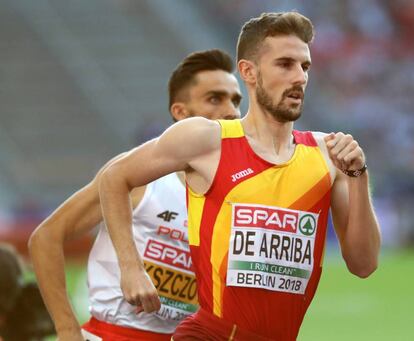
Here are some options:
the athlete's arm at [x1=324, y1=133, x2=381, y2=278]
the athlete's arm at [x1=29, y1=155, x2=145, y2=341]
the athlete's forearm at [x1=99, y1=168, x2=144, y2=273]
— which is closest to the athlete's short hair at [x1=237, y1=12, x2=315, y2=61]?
the athlete's arm at [x1=324, y1=133, x2=381, y2=278]

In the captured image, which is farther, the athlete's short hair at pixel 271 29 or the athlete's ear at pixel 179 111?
the athlete's ear at pixel 179 111

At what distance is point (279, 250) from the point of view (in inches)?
180

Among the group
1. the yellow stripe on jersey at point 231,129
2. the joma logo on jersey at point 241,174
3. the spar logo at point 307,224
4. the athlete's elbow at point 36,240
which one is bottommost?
the athlete's elbow at point 36,240

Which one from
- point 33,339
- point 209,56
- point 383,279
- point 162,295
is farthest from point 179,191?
point 383,279

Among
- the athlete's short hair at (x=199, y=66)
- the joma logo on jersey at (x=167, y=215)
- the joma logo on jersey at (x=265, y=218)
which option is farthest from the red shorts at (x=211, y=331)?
the athlete's short hair at (x=199, y=66)

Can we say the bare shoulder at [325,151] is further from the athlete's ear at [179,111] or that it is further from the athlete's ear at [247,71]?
the athlete's ear at [179,111]

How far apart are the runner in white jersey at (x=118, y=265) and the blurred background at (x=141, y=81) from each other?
53.2 feet

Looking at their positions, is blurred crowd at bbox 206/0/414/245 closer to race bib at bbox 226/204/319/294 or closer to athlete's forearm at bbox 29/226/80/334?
athlete's forearm at bbox 29/226/80/334

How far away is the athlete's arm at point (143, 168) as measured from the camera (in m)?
4.66

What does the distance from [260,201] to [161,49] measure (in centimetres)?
2106

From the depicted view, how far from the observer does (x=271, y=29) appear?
15.5 ft

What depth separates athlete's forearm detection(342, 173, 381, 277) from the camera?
4621 millimetres

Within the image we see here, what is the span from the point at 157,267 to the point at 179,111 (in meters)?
1.10

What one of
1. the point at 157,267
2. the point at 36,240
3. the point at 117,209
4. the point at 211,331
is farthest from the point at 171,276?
the point at 211,331
